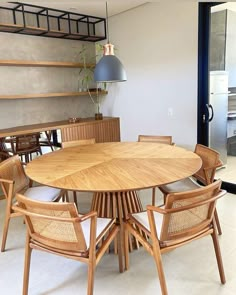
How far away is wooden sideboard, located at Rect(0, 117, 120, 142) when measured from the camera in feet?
12.9

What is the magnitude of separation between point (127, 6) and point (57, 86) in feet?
5.74

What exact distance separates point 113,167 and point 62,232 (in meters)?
0.74

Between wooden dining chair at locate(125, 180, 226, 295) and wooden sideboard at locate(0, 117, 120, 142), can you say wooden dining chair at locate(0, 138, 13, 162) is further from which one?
wooden dining chair at locate(125, 180, 226, 295)

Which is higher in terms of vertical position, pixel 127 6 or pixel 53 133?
pixel 127 6

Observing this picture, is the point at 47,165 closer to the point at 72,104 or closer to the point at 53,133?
the point at 53,133

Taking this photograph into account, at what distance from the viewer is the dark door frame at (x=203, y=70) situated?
134 inches

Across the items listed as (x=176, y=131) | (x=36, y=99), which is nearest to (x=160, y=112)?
(x=176, y=131)

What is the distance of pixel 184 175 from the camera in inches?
74.7

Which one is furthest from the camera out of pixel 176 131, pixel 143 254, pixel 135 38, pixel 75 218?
pixel 135 38

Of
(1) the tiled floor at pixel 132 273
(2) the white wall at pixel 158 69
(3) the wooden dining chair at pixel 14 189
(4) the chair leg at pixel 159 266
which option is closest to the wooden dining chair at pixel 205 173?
(1) the tiled floor at pixel 132 273

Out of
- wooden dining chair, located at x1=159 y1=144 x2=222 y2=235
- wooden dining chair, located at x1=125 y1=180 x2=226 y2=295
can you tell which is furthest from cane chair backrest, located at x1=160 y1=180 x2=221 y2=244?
wooden dining chair, located at x1=159 y1=144 x2=222 y2=235

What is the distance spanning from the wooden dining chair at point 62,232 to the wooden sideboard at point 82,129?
228 cm

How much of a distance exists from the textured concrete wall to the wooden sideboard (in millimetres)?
235

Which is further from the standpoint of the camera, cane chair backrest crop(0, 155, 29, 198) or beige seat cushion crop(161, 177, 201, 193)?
beige seat cushion crop(161, 177, 201, 193)
